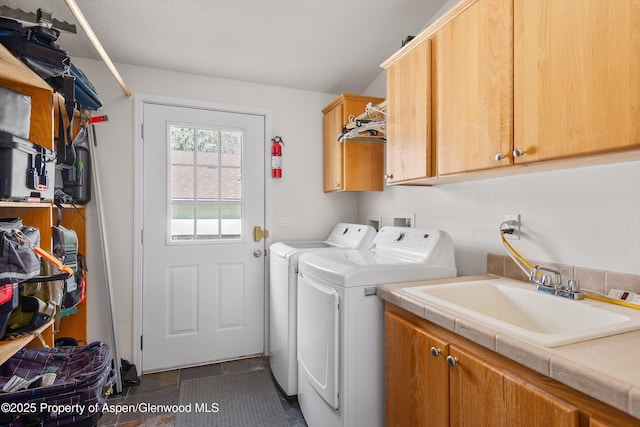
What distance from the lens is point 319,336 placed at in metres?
1.65

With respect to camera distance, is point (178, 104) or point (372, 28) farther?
point (178, 104)

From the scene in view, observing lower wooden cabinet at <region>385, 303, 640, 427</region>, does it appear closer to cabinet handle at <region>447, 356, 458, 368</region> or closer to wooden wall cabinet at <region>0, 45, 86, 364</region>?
cabinet handle at <region>447, 356, 458, 368</region>

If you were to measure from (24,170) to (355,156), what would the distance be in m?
1.92

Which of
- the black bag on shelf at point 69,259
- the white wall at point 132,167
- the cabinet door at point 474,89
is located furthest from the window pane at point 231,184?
the cabinet door at point 474,89

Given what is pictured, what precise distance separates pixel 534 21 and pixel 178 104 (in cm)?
234

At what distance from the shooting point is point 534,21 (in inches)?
42.2

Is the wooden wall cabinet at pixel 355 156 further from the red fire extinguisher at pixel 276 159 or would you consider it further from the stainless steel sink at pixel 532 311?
the stainless steel sink at pixel 532 311

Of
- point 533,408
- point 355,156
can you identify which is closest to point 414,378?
point 533,408

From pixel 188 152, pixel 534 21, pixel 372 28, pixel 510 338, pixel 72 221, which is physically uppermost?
pixel 372 28

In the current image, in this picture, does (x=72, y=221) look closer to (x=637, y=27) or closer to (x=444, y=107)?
(x=444, y=107)

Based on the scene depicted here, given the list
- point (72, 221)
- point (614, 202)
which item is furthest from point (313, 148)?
point (614, 202)

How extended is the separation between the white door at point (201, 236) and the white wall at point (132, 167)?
0.38 feet

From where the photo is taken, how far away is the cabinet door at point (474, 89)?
118 centimetres

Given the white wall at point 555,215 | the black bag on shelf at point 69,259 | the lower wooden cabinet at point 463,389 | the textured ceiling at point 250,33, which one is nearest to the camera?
the lower wooden cabinet at point 463,389
